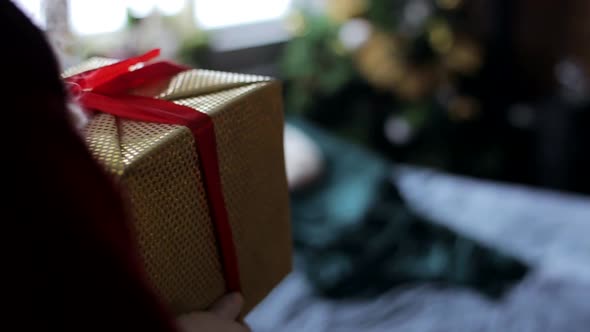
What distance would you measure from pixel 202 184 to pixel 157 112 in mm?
86

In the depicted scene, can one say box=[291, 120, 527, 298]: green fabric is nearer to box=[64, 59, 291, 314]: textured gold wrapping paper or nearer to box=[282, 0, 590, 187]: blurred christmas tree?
box=[64, 59, 291, 314]: textured gold wrapping paper

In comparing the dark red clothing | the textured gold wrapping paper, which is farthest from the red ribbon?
the dark red clothing

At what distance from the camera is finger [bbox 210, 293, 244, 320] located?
589 mm

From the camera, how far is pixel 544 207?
1.40 m

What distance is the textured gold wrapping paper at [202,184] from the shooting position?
0.49m

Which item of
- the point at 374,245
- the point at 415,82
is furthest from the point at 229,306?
the point at 415,82

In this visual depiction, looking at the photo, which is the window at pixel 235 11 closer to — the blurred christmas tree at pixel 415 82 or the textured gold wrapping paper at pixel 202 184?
the blurred christmas tree at pixel 415 82

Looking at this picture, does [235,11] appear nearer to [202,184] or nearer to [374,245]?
[374,245]

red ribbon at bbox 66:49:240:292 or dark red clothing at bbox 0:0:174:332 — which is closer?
dark red clothing at bbox 0:0:174:332

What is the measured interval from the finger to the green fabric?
23.2 inches

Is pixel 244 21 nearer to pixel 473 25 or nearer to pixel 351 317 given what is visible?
pixel 473 25

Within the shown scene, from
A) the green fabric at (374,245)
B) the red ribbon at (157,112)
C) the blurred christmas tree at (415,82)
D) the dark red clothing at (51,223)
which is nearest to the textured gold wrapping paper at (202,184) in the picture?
the red ribbon at (157,112)

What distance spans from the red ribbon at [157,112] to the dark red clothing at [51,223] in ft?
0.70

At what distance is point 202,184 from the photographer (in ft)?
1.80
